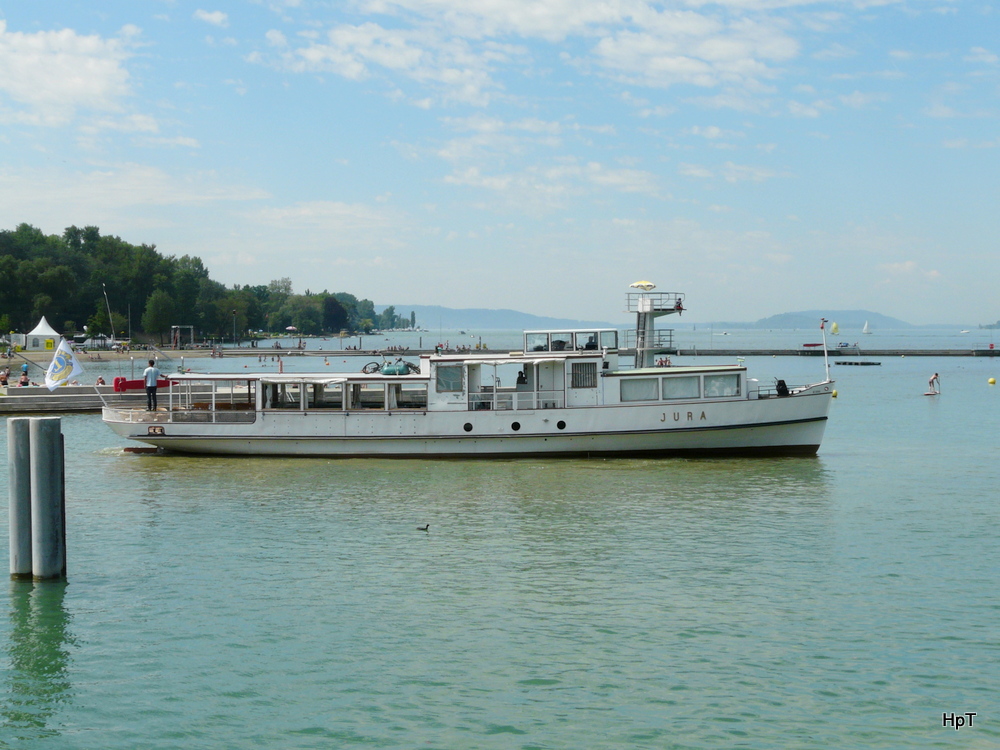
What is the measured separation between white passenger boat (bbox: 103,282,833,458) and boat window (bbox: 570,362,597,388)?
0.11 feet

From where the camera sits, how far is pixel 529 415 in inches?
1271

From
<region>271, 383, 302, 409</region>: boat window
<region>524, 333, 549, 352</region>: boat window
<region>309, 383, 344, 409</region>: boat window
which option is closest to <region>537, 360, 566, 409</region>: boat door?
<region>524, 333, 549, 352</region>: boat window

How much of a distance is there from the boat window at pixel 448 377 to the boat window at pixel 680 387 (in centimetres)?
716

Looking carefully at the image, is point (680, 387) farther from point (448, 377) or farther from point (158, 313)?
point (158, 313)

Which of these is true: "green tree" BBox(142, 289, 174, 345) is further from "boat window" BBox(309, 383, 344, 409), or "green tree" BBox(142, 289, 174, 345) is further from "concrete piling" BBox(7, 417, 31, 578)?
"concrete piling" BBox(7, 417, 31, 578)

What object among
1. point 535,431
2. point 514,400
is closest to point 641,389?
point 535,431

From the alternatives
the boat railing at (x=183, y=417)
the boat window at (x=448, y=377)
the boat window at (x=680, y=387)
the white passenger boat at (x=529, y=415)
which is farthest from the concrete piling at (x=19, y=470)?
the boat window at (x=680, y=387)

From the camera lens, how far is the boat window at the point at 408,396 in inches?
1294

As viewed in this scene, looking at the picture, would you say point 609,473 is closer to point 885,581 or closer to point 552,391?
point 552,391

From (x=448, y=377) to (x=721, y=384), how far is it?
31.2 ft

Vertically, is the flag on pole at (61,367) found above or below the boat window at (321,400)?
above

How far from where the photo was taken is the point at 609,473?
98.4 feet

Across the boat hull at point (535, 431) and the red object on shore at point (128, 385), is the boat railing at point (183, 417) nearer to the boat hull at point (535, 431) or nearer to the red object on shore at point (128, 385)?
the boat hull at point (535, 431)

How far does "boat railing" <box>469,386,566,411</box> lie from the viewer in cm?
3234
